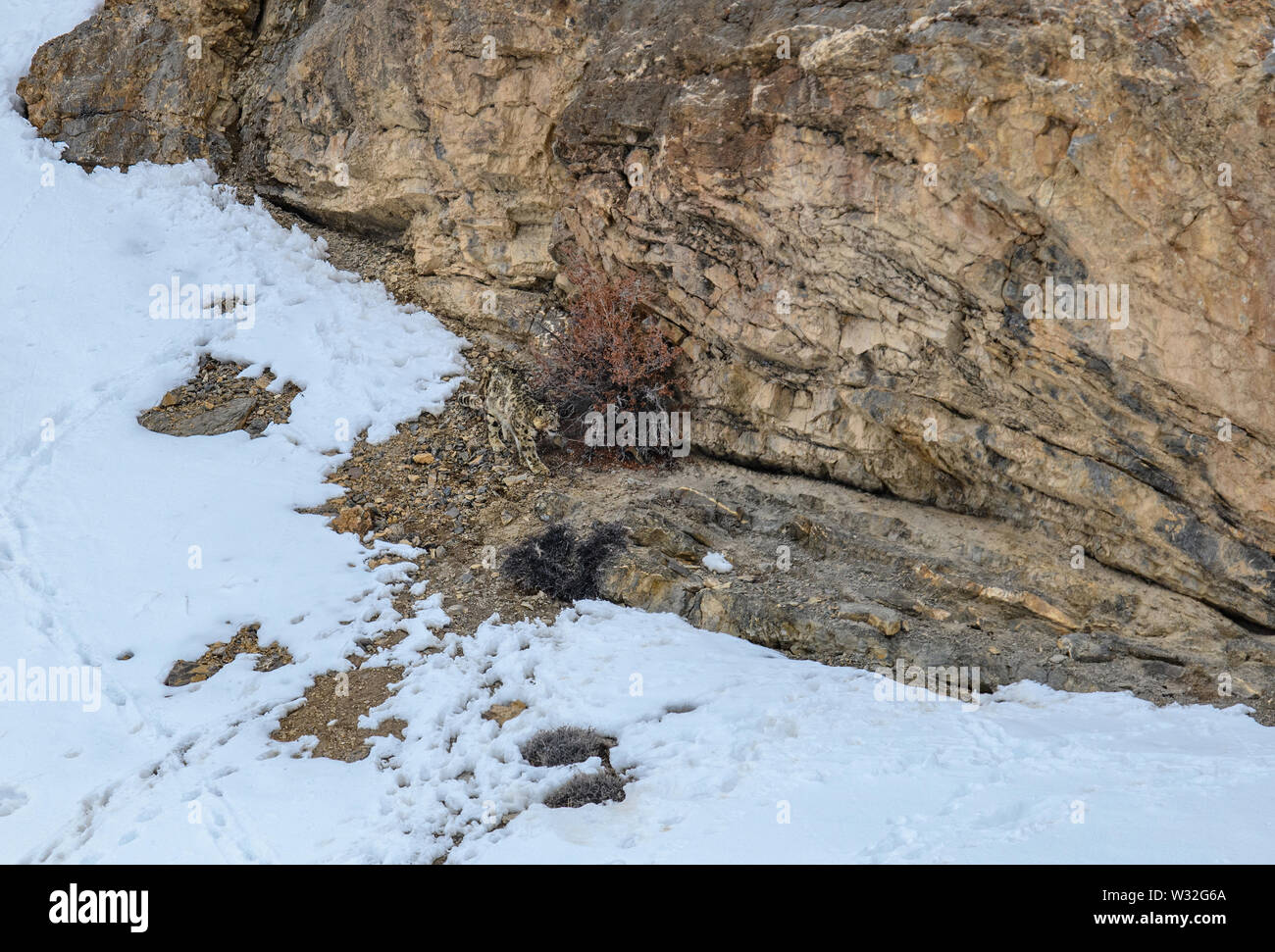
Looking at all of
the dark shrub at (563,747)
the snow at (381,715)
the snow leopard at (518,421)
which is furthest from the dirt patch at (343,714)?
the snow leopard at (518,421)

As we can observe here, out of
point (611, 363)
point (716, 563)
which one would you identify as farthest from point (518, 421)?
point (716, 563)

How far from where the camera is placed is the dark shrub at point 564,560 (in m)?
9.20

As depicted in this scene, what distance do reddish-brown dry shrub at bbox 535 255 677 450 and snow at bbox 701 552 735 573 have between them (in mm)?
2408

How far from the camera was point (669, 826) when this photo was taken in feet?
19.6

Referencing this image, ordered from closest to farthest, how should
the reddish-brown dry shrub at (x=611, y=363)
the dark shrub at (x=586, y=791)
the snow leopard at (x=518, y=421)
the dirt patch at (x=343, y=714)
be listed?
the dark shrub at (x=586, y=791) < the dirt patch at (x=343, y=714) < the snow leopard at (x=518, y=421) < the reddish-brown dry shrub at (x=611, y=363)

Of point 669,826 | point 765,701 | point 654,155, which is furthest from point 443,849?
point 654,155

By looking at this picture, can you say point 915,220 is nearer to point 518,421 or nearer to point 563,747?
point 518,421

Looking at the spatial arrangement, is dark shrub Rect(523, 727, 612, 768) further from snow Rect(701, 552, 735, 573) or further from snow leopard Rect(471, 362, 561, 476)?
snow leopard Rect(471, 362, 561, 476)

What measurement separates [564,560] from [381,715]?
8.43ft

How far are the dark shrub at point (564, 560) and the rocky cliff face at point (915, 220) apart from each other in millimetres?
2360

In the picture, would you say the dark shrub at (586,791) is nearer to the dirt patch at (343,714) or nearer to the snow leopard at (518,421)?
the dirt patch at (343,714)

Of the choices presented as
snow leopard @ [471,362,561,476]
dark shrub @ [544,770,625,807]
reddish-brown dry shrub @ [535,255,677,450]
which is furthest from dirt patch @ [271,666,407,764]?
reddish-brown dry shrub @ [535,255,677,450]

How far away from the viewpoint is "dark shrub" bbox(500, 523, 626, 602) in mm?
9195

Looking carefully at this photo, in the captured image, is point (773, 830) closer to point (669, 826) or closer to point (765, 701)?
point (669, 826)
